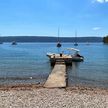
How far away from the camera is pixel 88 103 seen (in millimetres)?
12406

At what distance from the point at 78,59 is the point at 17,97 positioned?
4059cm

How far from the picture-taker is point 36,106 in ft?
38.4

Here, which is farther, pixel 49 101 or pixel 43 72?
pixel 43 72

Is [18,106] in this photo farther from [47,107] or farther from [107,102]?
[107,102]

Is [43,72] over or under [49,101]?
under

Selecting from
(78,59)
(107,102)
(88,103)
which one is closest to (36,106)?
(88,103)

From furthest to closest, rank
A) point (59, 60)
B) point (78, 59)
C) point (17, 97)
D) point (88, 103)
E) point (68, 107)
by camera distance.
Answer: point (78, 59), point (59, 60), point (17, 97), point (88, 103), point (68, 107)

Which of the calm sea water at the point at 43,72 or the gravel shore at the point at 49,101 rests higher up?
the gravel shore at the point at 49,101

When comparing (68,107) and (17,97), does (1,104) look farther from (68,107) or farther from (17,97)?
(68,107)

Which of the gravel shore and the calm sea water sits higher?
the gravel shore

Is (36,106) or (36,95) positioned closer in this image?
(36,106)

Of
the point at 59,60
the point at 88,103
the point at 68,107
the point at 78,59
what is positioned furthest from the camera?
the point at 78,59

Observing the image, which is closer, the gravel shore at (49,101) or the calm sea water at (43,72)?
the gravel shore at (49,101)

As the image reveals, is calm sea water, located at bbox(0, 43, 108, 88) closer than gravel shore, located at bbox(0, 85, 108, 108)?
No
